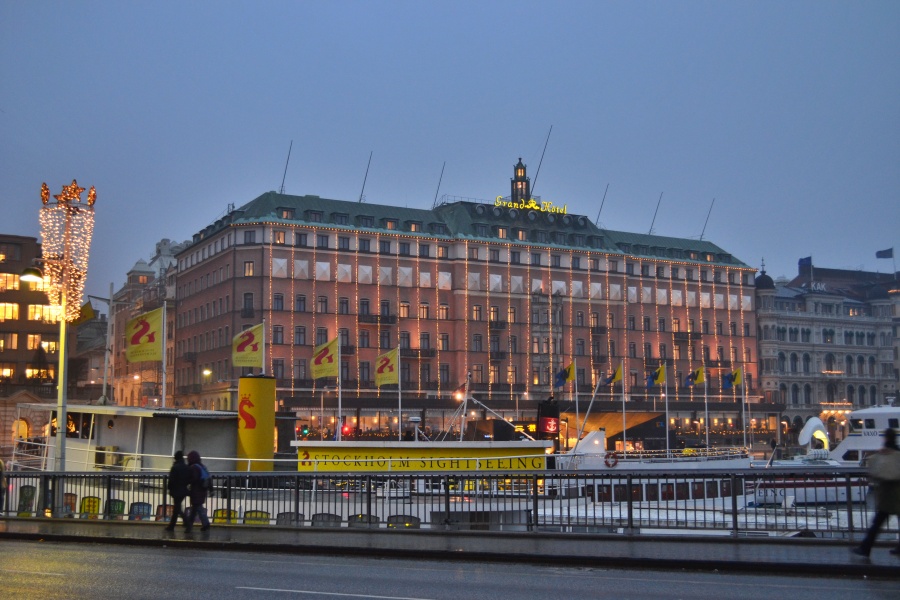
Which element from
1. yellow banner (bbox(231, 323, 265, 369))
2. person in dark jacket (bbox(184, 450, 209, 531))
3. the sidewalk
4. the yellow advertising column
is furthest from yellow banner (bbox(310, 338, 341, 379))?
person in dark jacket (bbox(184, 450, 209, 531))

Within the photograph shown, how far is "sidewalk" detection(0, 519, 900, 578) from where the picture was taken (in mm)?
18109

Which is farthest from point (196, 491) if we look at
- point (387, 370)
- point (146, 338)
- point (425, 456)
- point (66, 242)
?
point (387, 370)

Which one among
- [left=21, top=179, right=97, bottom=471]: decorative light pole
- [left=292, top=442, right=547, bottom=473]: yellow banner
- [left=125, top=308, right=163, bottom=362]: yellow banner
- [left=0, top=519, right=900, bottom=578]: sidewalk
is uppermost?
[left=21, top=179, right=97, bottom=471]: decorative light pole

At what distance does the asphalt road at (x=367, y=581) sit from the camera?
15492 millimetres

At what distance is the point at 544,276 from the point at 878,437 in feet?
196

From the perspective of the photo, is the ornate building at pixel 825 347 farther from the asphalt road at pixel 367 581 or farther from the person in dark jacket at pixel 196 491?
the asphalt road at pixel 367 581

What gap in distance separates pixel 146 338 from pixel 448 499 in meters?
21.9

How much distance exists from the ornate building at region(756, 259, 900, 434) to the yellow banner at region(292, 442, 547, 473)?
9550cm

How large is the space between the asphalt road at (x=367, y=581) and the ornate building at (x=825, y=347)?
114101 millimetres

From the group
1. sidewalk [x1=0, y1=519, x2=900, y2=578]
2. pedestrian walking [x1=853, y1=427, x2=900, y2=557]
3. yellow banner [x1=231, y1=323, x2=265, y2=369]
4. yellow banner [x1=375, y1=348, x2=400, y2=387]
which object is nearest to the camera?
pedestrian walking [x1=853, y1=427, x2=900, y2=557]

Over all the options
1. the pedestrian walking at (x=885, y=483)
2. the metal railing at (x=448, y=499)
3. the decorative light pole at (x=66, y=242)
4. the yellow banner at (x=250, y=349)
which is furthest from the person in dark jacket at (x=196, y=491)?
the yellow banner at (x=250, y=349)

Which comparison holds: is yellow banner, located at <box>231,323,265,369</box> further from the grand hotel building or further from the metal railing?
the grand hotel building

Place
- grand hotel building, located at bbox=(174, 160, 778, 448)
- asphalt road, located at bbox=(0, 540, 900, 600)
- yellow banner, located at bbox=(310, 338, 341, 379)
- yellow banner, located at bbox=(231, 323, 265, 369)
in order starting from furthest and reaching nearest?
grand hotel building, located at bbox=(174, 160, 778, 448)
yellow banner, located at bbox=(310, 338, 341, 379)
yellow banner, located at bbox=(231, 323, 265, 369)
asphalt road, located at bbox=(0, 540, 900, 600)

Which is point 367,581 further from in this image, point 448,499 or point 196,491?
point 196,491
